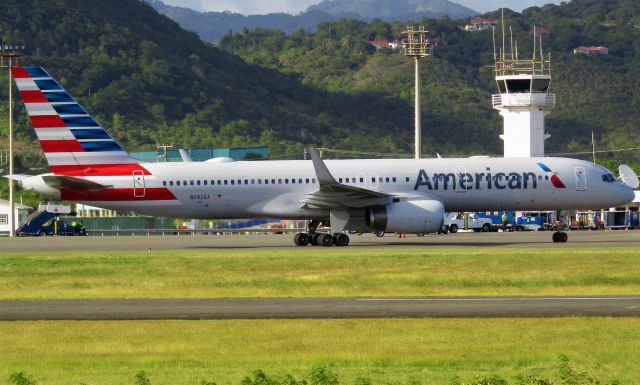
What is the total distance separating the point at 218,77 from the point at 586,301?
163 m

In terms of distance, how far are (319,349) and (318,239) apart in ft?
99.1

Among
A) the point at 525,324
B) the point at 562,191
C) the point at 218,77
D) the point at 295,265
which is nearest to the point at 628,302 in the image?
the point at 525,324

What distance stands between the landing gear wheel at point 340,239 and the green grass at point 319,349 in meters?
26.2

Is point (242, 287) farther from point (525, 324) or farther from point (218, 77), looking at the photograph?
point (218, 77)

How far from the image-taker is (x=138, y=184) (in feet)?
165

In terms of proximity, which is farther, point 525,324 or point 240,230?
point 240,230

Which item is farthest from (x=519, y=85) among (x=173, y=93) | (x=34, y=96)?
(x=173, y=93)

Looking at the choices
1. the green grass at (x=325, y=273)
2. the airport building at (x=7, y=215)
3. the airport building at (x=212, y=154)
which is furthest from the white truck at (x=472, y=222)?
the airport building at (x=212, y=154)

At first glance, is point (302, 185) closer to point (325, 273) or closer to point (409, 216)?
point (409, 216)

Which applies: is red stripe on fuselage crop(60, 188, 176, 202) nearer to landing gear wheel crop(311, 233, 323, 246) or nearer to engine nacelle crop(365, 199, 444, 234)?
landing gear wheel crop(311, 233, 323, 246)

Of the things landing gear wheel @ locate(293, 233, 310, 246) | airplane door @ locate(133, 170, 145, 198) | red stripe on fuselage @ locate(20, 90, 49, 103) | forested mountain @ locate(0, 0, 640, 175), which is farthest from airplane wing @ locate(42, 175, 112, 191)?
forested mountain @ locate(0, 0, 640, 175)

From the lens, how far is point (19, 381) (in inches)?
650

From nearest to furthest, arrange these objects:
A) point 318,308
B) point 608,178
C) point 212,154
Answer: point 318,308
point 608,178
point 212,154

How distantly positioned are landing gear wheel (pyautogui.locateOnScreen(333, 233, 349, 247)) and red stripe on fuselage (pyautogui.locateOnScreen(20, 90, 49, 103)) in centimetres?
1312
